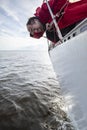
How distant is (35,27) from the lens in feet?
14.2

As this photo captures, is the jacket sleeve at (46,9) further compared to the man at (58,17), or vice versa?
the jacket sleeve at (46,9)

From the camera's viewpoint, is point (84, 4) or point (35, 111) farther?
point (35, 111)

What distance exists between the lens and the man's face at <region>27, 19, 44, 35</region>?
13.7 ft

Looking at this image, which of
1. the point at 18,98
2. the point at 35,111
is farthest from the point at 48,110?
the point at 18,98

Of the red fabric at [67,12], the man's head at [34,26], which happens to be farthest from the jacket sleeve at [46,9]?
the man's head at [34,26]

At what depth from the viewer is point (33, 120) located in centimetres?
570

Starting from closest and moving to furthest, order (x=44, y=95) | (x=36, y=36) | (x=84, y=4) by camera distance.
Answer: (x=84, y=4) → (x=36, y=36) → (x=44, y=95)

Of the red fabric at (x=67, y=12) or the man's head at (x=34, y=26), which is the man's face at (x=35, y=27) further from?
the red fabric at (x=67, y=12)

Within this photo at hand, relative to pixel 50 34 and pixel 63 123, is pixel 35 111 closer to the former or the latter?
pixel 63 123

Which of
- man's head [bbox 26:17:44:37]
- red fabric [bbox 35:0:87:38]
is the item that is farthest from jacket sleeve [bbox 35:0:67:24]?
man's head [bbox 26:17:44:37]

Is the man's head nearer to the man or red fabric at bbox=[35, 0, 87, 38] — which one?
the man

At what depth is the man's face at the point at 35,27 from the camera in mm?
4190

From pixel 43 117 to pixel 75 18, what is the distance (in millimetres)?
3515

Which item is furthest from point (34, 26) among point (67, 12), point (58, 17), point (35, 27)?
point (67, 12)
